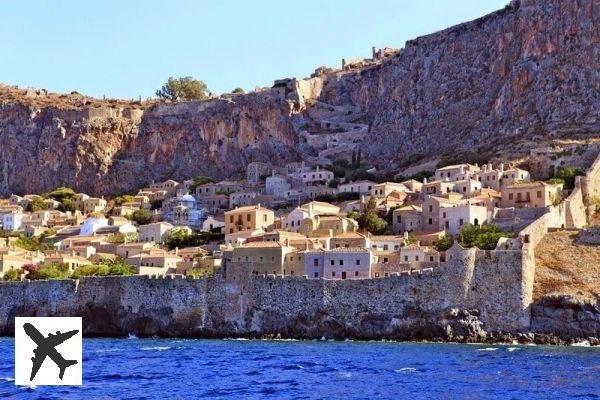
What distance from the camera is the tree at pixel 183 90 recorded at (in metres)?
144

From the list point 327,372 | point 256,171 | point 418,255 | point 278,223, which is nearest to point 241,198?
point 256,171

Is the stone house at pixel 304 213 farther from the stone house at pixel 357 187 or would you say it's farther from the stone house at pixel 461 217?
the stone house at pixel 461 217

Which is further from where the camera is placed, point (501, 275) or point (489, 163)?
point (489, 163)

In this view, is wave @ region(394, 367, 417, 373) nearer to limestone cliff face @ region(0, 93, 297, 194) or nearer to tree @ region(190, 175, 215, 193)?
tree @ region(190, 175, 215, 193)

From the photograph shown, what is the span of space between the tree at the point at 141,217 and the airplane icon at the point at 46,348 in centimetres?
7659

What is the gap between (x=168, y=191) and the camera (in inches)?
4481

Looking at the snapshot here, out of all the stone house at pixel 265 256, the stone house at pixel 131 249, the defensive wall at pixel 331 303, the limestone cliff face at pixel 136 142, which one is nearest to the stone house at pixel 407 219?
the stone house at pixel 265 256

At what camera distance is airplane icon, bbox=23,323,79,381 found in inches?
960

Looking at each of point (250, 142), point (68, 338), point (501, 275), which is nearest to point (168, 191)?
point (250, 142)

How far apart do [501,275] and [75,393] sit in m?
27.4

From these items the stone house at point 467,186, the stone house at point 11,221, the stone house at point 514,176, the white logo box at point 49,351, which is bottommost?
the white logo box at point 49,351

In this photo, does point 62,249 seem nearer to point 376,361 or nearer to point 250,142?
point 250,142

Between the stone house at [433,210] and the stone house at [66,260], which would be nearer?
the stone house at [433,210]

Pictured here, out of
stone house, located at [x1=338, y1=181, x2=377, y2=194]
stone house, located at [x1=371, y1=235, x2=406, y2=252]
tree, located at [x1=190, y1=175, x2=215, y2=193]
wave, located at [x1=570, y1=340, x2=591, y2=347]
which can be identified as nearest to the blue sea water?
wave, located at [x1=570, y1=340, x2=591, y2=347]
